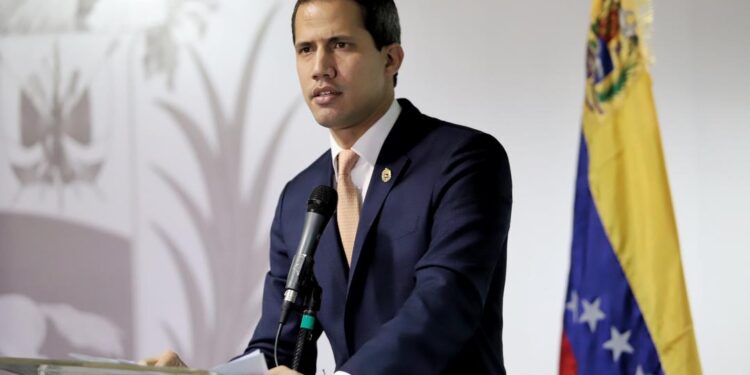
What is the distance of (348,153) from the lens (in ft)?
7.95

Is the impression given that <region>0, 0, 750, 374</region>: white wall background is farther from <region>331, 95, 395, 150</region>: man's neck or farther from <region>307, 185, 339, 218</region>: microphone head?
<region>307, 185, 339, 218</region>: microphone head

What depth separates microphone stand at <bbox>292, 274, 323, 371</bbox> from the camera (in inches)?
80.1

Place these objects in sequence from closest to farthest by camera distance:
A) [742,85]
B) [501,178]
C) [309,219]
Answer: [309,219] → [501,178] → [742,85]

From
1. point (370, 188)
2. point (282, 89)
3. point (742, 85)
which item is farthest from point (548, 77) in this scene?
point (370, 188)

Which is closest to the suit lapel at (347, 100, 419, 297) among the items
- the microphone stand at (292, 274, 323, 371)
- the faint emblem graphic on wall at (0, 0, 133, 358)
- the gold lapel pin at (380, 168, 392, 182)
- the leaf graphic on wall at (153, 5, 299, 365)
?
the gold lapel pin at (380, 168, 392, 182)

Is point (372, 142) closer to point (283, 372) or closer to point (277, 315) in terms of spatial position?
point (277, 315)

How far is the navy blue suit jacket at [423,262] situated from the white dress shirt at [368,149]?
0.02 meters

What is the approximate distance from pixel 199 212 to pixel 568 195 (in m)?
1.80

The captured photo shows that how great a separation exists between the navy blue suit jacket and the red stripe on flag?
0.37m

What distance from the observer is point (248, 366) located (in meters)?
1.80

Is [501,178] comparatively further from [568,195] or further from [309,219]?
[568,195]

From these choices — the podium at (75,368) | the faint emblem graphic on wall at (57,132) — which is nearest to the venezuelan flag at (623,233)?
the podium at (75,368)

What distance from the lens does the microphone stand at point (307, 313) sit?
2035 millimetres

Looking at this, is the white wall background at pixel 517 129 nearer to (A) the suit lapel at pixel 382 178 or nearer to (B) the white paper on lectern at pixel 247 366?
(A) the suit lapel at pixel 382 178
